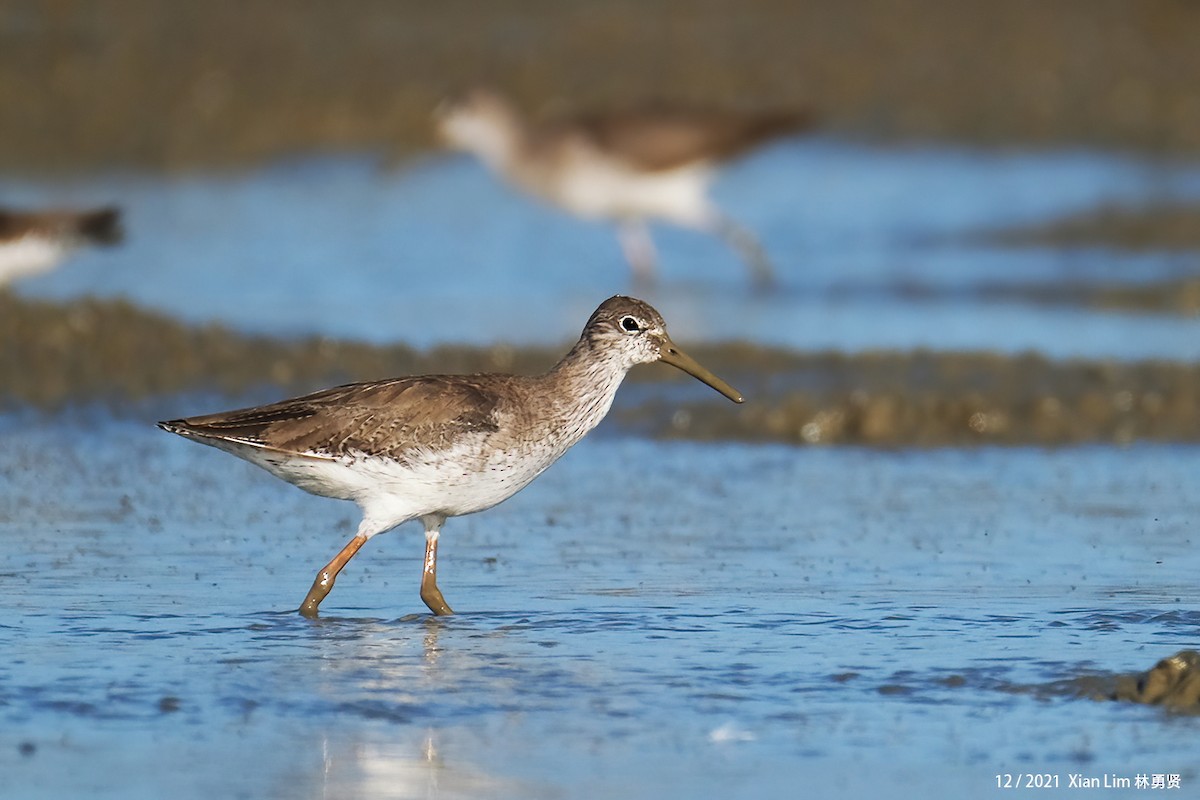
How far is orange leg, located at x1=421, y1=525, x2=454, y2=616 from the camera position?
748 centimetres

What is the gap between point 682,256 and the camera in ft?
65.1

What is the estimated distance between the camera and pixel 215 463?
33.3 ft

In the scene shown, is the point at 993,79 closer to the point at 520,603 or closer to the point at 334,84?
the point at 334,84

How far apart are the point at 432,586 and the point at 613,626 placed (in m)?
0.75

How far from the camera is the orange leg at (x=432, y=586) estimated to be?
7.48 metres

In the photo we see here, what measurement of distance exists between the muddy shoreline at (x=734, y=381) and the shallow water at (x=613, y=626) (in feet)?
1.33

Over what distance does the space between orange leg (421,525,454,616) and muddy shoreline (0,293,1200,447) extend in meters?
3.32

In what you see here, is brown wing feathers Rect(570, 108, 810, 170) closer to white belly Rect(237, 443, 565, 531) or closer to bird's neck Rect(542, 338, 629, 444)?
bird's neck Rect(542, 338, 629, 444)

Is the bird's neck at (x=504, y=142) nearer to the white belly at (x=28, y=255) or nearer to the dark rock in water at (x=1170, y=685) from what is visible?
the white belly at (x=28, y=255)

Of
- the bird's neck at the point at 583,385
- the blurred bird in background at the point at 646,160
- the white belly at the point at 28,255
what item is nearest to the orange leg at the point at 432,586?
the bird's neck at the point at 583,385

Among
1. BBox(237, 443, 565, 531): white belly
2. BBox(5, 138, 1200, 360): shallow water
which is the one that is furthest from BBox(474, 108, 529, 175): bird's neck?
BBox(237, 443, 565, 531): white belly

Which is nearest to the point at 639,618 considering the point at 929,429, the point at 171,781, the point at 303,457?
the point at 303,457

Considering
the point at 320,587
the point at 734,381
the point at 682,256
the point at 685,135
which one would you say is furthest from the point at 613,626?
the point at 682,256

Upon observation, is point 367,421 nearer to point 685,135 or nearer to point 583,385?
point 583,385
